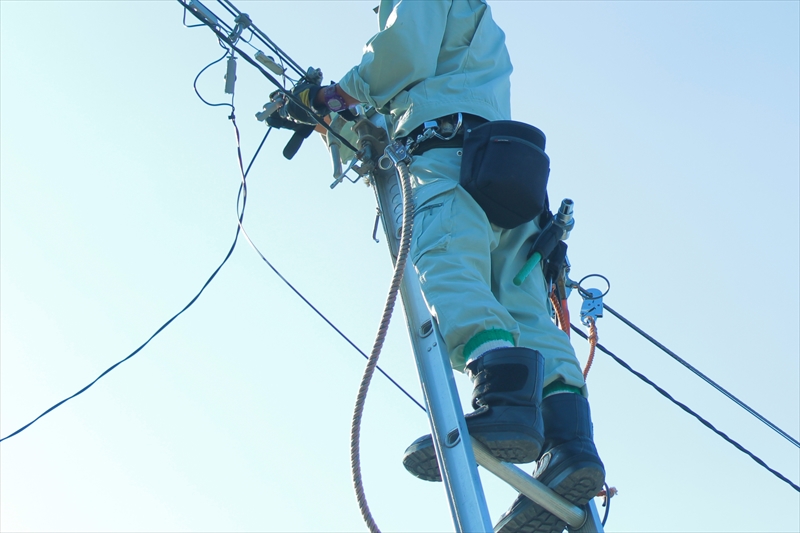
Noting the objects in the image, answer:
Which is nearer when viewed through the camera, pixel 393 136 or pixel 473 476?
pixel 473 476

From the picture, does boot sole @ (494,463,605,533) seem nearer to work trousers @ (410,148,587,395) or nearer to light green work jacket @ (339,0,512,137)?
work trousers @ (410,148,587,395)

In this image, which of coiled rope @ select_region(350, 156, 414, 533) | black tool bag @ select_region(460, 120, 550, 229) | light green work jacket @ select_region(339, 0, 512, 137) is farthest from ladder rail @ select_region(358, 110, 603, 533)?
light green work jacket @ select_region(339, 0, 512, 137)

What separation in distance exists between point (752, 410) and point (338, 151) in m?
2.22

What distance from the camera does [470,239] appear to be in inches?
138

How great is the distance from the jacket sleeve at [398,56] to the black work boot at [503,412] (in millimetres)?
1155

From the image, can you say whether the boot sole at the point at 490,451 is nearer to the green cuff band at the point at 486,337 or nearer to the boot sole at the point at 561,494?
the boot sole at the point at 561,494

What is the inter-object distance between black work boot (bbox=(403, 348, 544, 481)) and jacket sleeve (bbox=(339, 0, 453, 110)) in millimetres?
1155

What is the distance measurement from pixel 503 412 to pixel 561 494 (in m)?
0.35

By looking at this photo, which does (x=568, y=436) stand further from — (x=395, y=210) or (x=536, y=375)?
(x=395, y=210)

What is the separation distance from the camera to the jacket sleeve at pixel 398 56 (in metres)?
3.91

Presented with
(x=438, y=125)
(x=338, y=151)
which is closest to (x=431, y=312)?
(x=438, y=125)

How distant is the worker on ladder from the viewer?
10.6ft

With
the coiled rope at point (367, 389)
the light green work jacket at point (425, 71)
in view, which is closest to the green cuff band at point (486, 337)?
the coiled rope at point (367, 389)

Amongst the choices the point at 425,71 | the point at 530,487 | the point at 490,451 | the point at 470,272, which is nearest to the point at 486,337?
the point at 470,272
